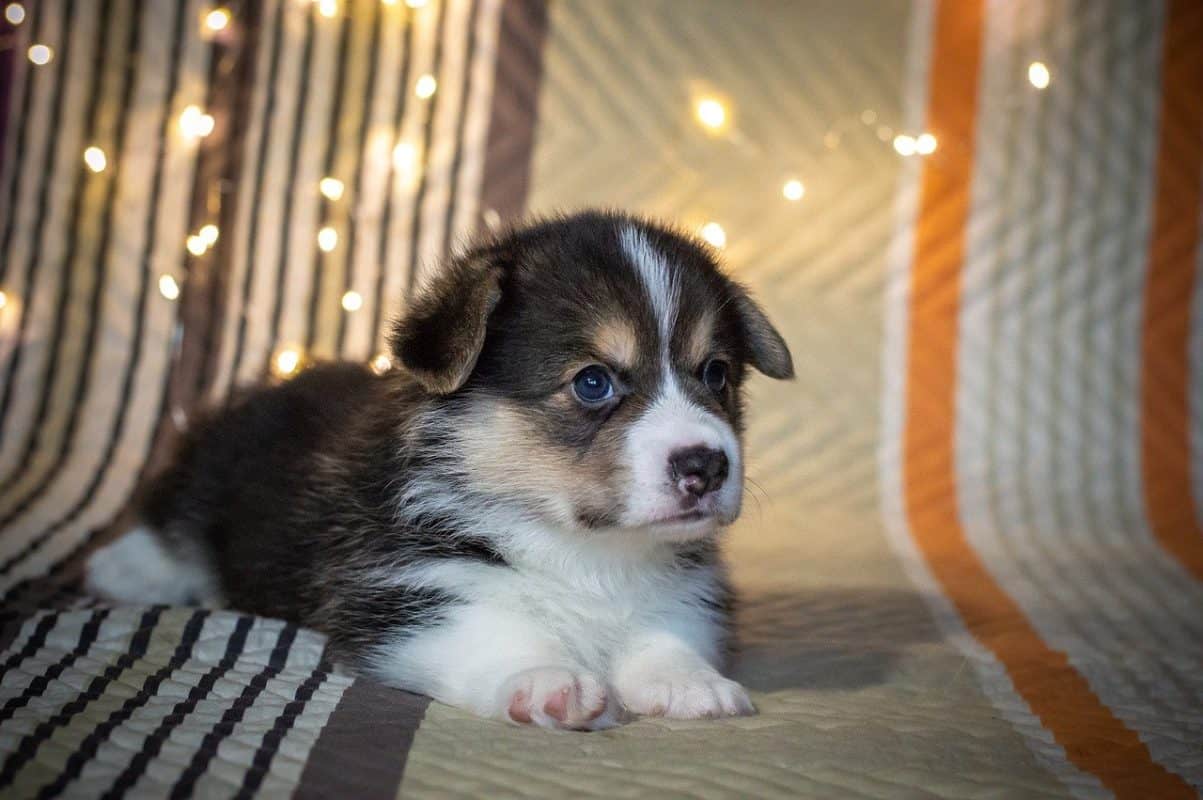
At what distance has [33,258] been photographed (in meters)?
3.58

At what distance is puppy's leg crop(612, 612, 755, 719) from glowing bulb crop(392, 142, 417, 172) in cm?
206

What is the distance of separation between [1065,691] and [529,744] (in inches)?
41.1

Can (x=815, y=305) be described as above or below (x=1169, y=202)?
below

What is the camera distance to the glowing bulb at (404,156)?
3820 mm

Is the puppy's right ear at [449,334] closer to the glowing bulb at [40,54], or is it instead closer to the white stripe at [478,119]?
the white stripe at [478,119]

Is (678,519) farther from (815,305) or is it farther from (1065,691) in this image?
(815,305)

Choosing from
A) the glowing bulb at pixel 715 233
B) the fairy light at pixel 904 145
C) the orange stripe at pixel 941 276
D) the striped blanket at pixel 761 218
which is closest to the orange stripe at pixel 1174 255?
the striped blanket at pixel 761 218

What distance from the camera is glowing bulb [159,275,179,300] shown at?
3682mm

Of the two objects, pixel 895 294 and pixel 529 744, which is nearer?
pixel 529 744

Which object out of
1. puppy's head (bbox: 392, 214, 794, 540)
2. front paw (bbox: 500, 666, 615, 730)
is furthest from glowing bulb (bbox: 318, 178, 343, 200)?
front paw (bbox: 500, 666, 615, 730)

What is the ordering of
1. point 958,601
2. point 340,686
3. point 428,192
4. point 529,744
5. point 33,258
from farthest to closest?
point 428,192 → point 33,258 → point 958,601 → point 340,686 → point 529,744

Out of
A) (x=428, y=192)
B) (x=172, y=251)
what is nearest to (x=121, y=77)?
(x=172, y=251)

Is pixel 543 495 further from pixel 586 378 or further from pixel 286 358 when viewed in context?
pixel 286 358

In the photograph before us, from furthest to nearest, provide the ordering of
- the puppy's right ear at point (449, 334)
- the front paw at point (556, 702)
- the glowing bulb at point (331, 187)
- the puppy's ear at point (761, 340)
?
the glowing bulb at point (331, 187) → the puppy's ear at point (761, 340) → the puppy's right ear at point (449, 334) → the front paw at point (556, 702)
